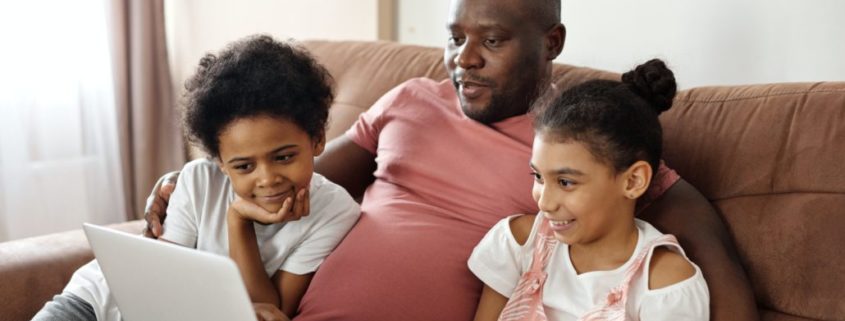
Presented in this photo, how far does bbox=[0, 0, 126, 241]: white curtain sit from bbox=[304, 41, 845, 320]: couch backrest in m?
1.74

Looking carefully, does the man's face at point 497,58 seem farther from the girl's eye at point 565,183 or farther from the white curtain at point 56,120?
the white curtain at point 56,120

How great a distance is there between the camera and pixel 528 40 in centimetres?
180

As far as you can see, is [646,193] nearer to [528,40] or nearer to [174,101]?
[528,40]

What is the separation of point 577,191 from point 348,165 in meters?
0.62

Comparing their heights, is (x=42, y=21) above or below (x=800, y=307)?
above

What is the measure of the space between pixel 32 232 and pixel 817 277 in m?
2.24

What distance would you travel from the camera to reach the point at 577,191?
1498mm

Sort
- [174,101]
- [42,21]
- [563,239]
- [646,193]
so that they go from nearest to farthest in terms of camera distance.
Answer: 1. [563,239]
2. [646,193]
3. [42,21]
4. [174,101]

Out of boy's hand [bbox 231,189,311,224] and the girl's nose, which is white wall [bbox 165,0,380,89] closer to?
boy's hand [bbox 231,189,311,224]

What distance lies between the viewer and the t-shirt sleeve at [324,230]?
5.53ft

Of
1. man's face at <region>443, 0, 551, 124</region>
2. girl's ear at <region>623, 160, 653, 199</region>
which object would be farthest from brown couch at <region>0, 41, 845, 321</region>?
girl's ear at <region>623, 160, 653, 199</region>

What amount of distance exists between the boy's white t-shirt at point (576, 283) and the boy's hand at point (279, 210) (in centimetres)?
29

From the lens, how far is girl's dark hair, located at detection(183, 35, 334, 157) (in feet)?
5.17

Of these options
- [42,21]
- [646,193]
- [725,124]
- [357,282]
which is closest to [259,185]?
[357,282]
